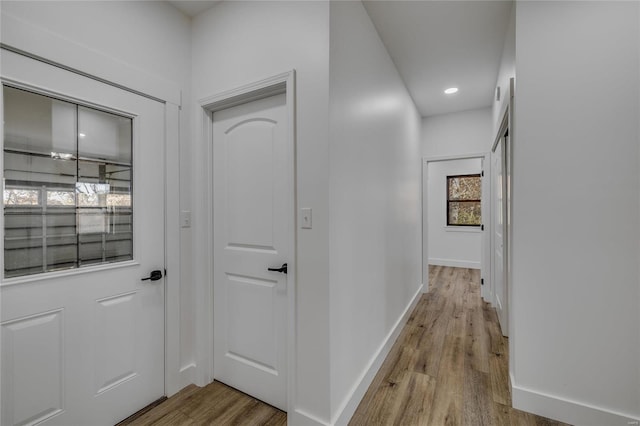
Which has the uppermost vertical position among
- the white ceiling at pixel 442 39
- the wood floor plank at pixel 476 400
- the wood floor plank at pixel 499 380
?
the white ceiling at pixel 442 39

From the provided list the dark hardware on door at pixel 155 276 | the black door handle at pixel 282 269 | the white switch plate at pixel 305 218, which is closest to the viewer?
the white switch plate at pixel 305 218

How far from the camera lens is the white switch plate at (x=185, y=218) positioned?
2029 millimetres

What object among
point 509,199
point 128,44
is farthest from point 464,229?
point 128,44

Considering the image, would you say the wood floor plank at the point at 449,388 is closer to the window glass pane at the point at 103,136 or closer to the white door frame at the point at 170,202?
the white door frame at the point at 170,202

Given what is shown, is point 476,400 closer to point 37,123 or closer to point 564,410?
point 564,410

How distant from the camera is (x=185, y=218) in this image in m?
2.04

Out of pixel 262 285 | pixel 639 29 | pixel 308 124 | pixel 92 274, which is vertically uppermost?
pixel 639 29

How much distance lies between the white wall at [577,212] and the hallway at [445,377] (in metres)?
0.23

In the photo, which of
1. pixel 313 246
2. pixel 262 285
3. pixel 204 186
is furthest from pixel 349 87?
pixel 262 285

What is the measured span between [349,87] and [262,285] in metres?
1.38

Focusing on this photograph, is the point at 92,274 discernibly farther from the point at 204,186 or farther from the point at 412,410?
the point at 412,410

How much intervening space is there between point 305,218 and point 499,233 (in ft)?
8.98

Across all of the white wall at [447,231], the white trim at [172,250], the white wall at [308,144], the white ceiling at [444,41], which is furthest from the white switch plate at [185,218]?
the white wall at [447,231]

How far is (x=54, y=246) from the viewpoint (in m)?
1.49
